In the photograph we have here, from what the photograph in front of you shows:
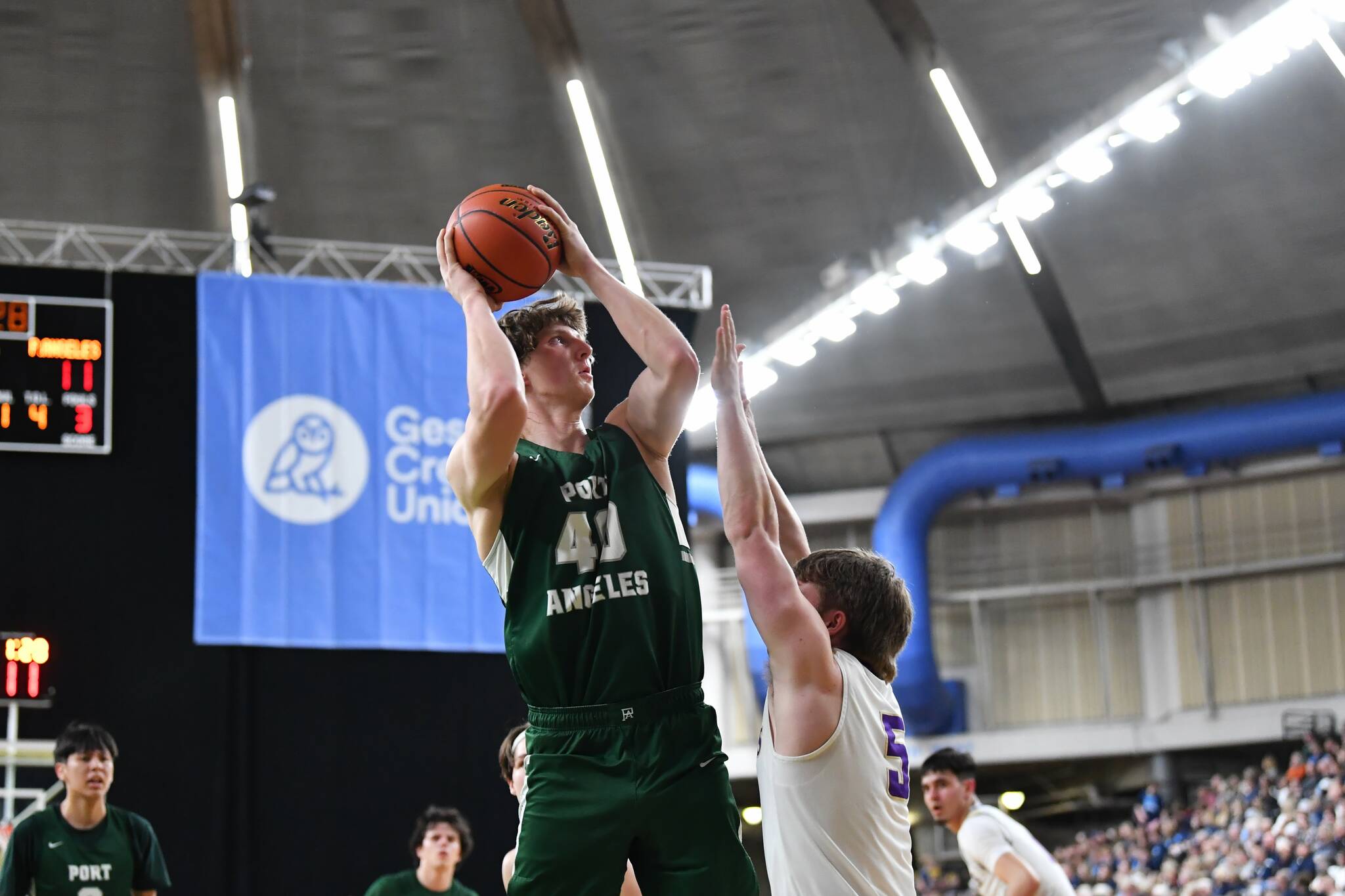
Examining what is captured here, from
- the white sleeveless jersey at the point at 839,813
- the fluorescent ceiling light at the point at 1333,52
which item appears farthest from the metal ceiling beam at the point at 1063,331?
the white sleeveless jersey at the point at 839,813

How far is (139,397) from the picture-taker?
34.7 feet

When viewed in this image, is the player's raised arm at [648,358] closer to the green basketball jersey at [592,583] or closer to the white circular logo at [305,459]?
the green basketball jersey at [592,583]

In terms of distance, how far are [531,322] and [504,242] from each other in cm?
21

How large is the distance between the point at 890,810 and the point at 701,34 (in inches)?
489

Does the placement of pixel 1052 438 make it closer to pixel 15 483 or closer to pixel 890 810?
pixel 15 483

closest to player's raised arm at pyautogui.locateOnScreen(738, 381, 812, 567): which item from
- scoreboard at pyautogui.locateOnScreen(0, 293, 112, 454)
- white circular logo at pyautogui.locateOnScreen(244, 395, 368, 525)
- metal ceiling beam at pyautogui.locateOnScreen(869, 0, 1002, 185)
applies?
white circular logo at pyautogui.locateOnScreen(244, 395, 368, 525)

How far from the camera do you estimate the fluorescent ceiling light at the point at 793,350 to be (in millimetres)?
18156

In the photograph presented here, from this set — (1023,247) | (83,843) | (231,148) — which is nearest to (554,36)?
(231,148)

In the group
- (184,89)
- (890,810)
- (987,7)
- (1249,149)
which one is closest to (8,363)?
(184,89)

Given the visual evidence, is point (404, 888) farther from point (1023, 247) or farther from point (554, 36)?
point (1023, 247)

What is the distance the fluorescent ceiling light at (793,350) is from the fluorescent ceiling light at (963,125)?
9.23 feet

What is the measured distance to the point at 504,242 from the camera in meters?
3.82

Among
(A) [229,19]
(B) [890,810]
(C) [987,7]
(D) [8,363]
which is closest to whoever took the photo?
(B) [890,810]

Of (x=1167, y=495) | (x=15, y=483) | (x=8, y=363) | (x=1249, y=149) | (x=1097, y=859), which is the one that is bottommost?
(x=1097, y=859)
